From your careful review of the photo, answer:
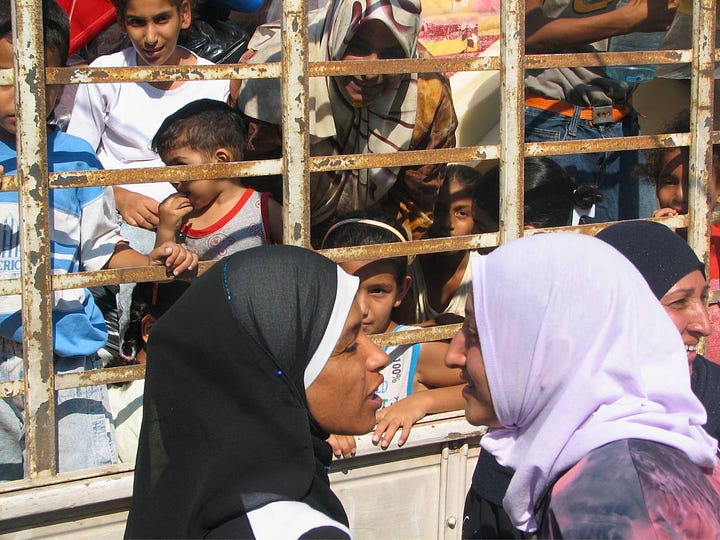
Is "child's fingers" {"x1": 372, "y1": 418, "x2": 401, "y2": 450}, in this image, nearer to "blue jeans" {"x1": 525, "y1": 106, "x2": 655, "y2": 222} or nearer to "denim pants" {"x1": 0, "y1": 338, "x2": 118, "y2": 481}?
"denim pants" {"x1": 0, "y1": 338, "x2": 118, "y2": 481}

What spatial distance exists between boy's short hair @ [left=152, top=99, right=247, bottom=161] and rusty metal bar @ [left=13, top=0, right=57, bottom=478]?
69 centimetres

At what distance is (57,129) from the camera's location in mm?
2615

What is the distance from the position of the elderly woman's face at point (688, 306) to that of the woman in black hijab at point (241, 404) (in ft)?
3.56

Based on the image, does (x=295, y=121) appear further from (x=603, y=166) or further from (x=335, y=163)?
(x=603, y=166)

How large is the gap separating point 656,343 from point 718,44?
3.57 meters

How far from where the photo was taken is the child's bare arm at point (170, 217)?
8.62ft

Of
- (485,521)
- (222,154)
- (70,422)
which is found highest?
(222,154)

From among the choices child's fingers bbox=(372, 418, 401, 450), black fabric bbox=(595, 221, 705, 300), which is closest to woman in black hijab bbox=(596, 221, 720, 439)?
black fabric bbox=(595, 221, 705, 300)

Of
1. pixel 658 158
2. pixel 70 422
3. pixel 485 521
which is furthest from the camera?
pixel 658 158

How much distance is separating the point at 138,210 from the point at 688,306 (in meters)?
1.71

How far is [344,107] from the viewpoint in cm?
295

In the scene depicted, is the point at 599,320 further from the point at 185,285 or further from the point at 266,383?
the point at 185,285

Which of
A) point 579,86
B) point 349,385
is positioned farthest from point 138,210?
point 579,86

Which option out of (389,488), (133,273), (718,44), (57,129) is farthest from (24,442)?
(718,44)
